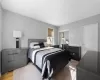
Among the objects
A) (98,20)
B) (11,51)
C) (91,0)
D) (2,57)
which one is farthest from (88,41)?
(2,57)

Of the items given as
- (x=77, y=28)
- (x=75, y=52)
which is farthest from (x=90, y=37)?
(x=75, y=52)

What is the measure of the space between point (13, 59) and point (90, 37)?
3.92 meters

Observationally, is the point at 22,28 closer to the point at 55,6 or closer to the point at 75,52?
the point at 55,6

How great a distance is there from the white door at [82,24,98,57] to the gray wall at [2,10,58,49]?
255 cm

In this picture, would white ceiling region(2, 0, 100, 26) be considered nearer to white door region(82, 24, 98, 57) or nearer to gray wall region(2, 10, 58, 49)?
gray wall region(2, 10, 58, 49)

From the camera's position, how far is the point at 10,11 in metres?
2.86

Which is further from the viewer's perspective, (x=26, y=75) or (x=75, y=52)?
(x=75, y=52)

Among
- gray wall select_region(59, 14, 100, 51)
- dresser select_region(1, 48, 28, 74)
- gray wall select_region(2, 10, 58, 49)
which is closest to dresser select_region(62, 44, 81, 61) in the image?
gray wall select_region(59, 14, 100, 51)

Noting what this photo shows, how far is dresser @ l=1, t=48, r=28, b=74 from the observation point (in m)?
2.35

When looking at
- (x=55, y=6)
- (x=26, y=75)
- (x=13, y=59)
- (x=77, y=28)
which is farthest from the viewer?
(x=77, y=28)

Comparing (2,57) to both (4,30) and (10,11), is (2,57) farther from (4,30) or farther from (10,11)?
(10,11)

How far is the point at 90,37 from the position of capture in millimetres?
3227

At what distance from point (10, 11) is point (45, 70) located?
3062mm

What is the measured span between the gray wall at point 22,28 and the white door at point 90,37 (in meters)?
2.55
